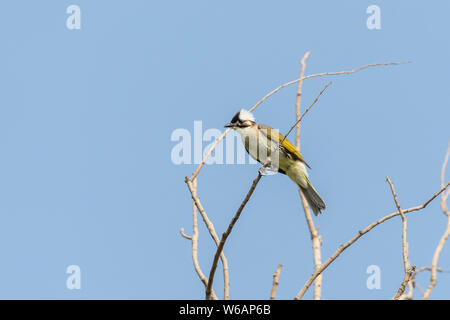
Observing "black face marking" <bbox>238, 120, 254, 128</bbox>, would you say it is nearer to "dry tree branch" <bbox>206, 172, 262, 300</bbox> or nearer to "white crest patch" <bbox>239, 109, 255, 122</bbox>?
"white crest patch" <bbox>239, 109, 255, 122</bbox>

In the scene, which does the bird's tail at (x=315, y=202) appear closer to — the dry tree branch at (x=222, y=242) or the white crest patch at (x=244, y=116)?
the white crest patch at (x=244, y=116)

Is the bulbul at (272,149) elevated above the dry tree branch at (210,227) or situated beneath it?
elevated above

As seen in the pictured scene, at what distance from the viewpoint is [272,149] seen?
669cm

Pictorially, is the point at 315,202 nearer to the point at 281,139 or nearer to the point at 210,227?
the point at 281,139

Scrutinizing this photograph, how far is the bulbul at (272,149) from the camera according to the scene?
6688mm

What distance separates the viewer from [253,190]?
3.66 m

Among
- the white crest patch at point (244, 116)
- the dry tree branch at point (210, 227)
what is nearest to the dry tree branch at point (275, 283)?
the dry tree branch at point (210, 227)

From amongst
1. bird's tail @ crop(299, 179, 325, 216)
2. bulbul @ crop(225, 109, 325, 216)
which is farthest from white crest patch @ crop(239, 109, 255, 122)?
bird's tail @ crop(299, 179, 325, 216)

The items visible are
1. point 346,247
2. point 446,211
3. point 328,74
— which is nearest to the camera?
point 346,247

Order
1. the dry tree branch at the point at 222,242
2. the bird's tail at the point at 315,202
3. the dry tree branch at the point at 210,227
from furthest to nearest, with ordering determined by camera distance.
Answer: the bird's tail at the point at 315,202, the dry tree branch at the point at 210,227, the dry tree branch at the point at 222,242
